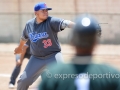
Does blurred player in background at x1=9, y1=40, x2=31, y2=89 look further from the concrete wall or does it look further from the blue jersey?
the concrete wall

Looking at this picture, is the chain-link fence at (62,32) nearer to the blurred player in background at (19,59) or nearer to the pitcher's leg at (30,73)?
the blurred player in background at (19,59)

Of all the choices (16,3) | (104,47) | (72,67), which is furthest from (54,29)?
(16,3)

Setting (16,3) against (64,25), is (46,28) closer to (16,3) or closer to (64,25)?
(64,25)

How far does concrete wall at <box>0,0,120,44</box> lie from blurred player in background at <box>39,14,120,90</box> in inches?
410

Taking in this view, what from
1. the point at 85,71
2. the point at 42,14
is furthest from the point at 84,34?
the point at 42,14

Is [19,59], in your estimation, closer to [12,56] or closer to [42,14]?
[42,14]

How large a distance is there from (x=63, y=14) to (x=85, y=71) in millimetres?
11102

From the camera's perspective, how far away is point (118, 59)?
35.0 ft

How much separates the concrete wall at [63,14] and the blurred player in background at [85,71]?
10422mm

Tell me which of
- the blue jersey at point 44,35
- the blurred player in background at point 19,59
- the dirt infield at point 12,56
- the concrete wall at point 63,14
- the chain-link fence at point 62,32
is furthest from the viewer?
the concrete wall at point 63,14

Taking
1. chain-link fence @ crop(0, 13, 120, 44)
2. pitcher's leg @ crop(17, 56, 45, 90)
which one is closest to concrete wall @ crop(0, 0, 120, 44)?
chain-link fence @ crop(0, 13, 120, 44)

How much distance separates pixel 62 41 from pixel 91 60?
11463 millimetres

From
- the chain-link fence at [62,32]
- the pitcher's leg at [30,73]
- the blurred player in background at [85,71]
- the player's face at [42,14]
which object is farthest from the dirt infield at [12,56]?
the blurred player in background at [85,71]

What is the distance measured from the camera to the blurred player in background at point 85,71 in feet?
7.10
